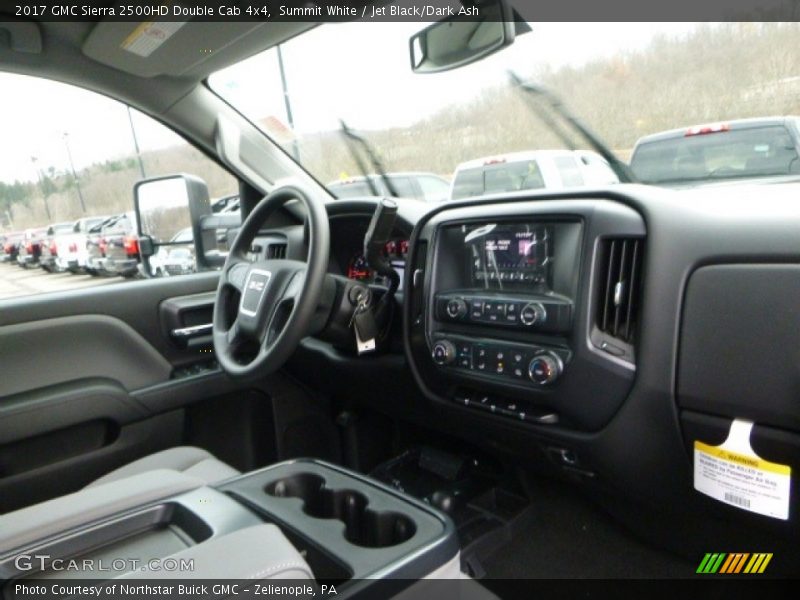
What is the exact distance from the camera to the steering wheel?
167cm

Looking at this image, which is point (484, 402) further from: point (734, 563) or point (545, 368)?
point (734, 563)

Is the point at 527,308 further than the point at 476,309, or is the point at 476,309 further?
the point at 476,309

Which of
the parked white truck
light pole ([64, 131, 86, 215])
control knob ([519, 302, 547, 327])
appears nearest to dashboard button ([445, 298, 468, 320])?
control knob ([519, 302, 547, 327])

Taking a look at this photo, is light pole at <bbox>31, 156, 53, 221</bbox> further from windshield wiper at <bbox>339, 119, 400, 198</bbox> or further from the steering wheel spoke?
windshield wiper at <bbox>339, 119, 400, 198</bbox>

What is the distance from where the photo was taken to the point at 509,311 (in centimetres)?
167

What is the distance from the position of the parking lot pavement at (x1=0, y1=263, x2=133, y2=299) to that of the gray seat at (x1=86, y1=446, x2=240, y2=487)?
85 cm

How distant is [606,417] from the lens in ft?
5.08

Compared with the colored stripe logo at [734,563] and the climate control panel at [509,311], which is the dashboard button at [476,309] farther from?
the colored stripe logo at [734,563]

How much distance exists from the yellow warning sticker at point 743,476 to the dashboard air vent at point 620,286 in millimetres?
302

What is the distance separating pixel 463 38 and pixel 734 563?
5.89 feet

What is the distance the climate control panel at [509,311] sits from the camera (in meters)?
1.55

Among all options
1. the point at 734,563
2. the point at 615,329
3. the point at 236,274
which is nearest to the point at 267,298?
the point at 236,274

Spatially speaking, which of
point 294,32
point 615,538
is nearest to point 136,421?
point 294,32

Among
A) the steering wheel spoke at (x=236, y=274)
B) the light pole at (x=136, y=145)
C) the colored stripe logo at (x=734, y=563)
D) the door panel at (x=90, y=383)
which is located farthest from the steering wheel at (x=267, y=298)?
the colored stripe logo at (x=734, y=563)
